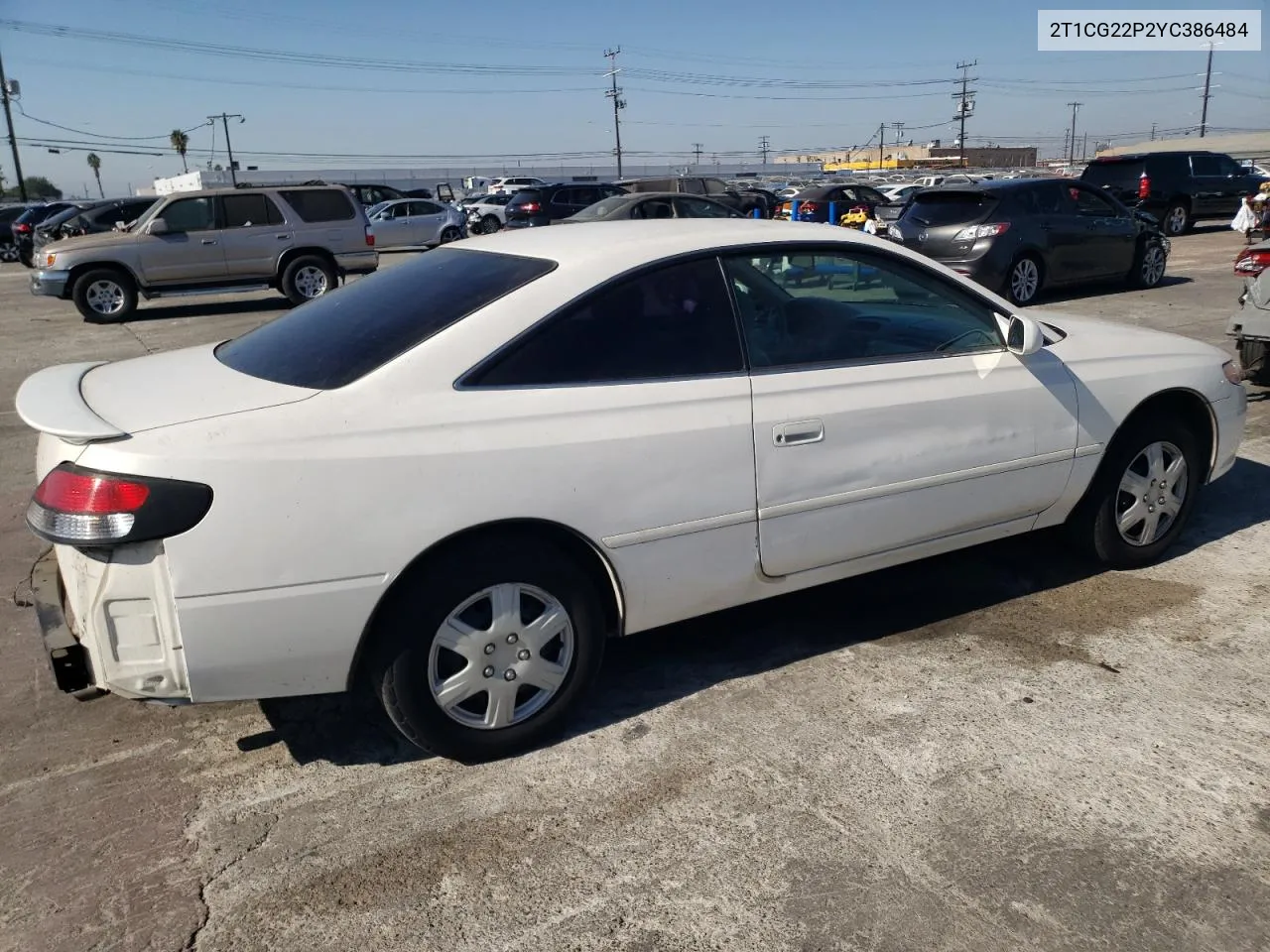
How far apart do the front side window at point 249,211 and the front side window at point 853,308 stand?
43.6 ft

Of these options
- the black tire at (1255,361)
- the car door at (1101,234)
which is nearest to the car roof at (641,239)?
the black tire at (1255,361)

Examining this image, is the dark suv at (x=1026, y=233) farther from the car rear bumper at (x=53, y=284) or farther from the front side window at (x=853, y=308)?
the car rear bumper at (x=53, y=284)

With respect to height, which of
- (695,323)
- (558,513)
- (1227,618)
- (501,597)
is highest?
(695,323)

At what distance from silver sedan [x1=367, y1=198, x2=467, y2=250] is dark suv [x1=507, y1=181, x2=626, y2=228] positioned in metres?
2.23

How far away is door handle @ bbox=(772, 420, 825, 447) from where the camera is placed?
11.1 ft

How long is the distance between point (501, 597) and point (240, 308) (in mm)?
15219

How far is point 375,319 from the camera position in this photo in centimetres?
334

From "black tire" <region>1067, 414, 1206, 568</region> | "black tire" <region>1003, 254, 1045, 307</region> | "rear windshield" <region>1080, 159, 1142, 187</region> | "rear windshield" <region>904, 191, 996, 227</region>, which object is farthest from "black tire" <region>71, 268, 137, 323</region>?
"rear windshield" <region>1080, 159, 1142, 187</region>

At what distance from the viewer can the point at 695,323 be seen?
11.2 feet

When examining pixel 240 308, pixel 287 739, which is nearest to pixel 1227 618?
pixel 287 739

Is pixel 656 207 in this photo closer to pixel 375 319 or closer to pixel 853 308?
pixel 853 308

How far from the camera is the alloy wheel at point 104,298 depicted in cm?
1493

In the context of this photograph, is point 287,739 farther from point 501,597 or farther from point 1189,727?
point 1189,727

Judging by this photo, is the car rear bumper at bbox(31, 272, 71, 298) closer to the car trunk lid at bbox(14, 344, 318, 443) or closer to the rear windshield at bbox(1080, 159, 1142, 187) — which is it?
the car trunk lid at bbox(14, 344, 318, 443)
